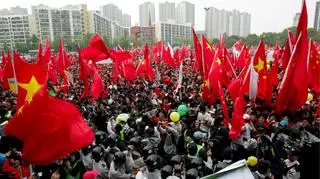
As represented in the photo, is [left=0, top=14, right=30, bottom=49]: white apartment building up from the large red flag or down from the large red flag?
up

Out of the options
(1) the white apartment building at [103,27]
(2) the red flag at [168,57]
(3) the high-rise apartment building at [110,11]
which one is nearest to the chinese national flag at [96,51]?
(2) the red flag at [168,57]

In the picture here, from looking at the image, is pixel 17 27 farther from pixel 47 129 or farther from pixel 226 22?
pixel 47 129

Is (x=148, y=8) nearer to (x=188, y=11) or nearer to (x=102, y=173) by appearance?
(x=188, y=11)

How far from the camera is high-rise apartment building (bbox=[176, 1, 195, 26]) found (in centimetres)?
15600

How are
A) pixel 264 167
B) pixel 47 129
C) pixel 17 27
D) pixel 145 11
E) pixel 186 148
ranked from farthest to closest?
pixel 145 11
pixel 17 27
pixel 186 148
pixel 264 167
pixel 47 129

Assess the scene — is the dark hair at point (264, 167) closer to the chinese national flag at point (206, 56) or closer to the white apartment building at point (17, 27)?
the chinese national flag at point (206, 56)

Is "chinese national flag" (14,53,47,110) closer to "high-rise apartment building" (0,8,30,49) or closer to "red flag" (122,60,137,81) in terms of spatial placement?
"red flag" (122,60,137,81)

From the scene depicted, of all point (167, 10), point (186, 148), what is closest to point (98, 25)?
point (167, 10)

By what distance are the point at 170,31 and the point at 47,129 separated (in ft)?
351

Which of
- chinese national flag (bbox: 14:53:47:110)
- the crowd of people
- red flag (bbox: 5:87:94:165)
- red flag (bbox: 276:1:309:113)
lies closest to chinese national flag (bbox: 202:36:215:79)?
the crowd of people

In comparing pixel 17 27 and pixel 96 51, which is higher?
pixel 17 27

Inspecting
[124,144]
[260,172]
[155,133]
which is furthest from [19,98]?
[260,172]

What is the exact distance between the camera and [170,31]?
109 m

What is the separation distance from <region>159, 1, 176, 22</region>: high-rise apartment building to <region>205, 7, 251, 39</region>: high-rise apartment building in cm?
3393
